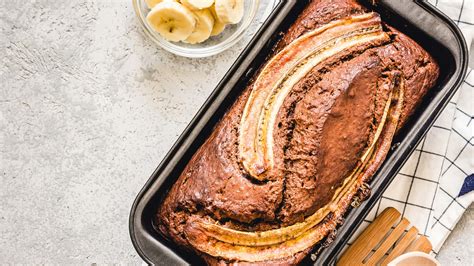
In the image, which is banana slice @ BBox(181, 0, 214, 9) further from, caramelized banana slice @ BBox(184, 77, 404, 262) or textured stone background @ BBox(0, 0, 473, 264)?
caramelized banana slice @ BBox(184, 77, 404, 262)

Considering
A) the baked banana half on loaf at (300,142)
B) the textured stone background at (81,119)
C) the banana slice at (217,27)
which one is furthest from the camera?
the textured stone background at (81,119)

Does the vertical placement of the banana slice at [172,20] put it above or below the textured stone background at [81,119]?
above

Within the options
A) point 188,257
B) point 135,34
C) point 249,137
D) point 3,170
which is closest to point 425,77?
point 249,137

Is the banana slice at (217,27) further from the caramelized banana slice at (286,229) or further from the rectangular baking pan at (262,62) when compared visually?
the caramelized banana slice at (286,229)

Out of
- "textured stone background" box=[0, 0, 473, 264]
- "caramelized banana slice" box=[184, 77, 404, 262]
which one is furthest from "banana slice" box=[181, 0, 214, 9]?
"caramelized banana slice" box=[184, 77, 404, 262]

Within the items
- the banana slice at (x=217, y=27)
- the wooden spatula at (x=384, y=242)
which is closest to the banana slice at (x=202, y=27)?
the banana slice at (x=217, y=27)

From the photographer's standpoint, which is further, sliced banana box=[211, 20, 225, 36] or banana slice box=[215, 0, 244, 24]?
sliced banana box=[211, 20, 225, 36]
